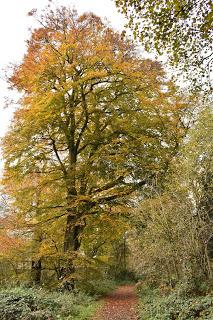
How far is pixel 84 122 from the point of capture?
1521 cm

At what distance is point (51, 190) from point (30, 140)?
3580mm

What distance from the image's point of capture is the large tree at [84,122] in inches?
512

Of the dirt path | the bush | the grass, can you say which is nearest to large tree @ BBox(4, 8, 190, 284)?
the dirt path

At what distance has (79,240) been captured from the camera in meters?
15.8

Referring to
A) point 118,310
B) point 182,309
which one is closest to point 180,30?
point 182,309

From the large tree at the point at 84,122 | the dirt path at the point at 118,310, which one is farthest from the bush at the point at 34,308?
the large tree at the point at 84,122

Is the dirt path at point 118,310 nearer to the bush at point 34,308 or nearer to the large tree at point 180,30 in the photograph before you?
the bush at point 34,308

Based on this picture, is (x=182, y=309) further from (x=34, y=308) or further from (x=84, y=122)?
(x=84, y=122)

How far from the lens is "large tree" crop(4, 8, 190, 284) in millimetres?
13008

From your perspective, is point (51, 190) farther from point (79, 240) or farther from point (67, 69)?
point (67, 69)

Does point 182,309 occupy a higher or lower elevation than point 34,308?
lower

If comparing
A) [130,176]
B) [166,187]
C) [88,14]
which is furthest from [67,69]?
[166,187]

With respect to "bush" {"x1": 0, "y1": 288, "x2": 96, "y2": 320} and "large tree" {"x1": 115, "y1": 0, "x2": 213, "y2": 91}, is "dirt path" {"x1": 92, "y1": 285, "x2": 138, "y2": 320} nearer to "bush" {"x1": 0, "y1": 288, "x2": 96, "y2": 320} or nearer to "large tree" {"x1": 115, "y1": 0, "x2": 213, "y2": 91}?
"bush" {"x1": 0, "y1": 288, "x2": 96, "y2": 320}

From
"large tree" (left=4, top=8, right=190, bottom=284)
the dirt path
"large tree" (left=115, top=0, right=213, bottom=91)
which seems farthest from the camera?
"large tree" (left=4, top=8, right=190, bottom=284)
